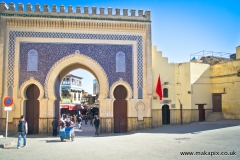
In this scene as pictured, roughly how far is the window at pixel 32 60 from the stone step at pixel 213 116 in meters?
10.7

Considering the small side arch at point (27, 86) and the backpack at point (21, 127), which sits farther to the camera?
the small side arch at point (27, 86)

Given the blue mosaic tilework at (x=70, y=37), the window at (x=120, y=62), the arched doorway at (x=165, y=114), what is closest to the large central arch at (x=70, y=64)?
the window at (x=120, y=62)

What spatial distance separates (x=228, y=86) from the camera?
1509 centimetres

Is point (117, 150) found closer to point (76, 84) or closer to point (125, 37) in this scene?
point (125, 37)

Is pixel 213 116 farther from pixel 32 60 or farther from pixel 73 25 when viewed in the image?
pixel 32 60

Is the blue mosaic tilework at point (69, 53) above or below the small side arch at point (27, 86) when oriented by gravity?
above

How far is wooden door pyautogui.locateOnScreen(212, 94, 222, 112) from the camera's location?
1551 cm

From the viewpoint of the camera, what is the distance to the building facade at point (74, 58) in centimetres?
1214

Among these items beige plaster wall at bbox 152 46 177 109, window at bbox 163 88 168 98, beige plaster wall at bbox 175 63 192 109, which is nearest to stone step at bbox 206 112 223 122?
beige plaster wall at bbox 175 63 192 109

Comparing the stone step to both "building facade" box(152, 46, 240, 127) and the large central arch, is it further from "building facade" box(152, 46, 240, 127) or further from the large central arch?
the large central arch

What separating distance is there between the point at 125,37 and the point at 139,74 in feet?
7.08

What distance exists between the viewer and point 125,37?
1321 centimetres

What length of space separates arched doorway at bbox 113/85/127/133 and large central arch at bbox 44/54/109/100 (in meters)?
0.72

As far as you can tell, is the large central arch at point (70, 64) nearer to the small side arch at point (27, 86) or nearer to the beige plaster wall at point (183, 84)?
the small side arch at point (27, 86)
